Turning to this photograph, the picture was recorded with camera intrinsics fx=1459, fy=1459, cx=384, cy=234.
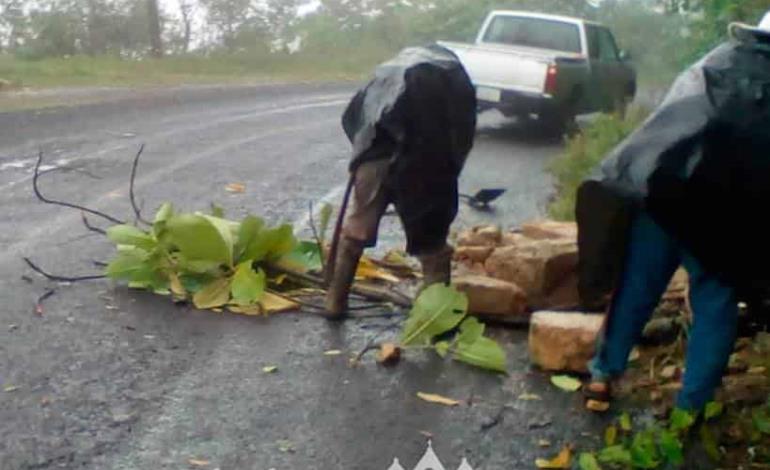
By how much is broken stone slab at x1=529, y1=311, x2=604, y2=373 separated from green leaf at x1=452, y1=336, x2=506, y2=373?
0.18 metres

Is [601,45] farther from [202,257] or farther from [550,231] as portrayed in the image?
[202,257]

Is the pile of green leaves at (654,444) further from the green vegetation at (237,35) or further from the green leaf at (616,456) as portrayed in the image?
the green vegetation at (237,35)

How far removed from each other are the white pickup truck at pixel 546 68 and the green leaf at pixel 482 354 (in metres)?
10.6

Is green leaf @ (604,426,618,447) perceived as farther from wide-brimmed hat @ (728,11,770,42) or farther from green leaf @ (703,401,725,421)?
wide-brimmed hat @ (728,11,770,42)

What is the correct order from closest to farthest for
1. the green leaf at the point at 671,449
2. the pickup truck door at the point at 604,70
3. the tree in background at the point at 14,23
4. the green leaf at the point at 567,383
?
the green leaf at the point at 671,449 < the green leaf at the point at 567,383 < the pickup truck door at the point at 604,70 < the tree in background at the point at 14,23

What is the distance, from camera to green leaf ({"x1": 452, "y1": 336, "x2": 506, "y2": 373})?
6801 millimetres

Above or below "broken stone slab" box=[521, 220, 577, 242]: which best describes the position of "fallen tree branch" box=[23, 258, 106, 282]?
below

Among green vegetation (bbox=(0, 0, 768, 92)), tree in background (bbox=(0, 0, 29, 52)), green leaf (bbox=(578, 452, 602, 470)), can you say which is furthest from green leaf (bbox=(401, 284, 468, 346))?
tree in background (bbox=(0, 0, 29, 52))

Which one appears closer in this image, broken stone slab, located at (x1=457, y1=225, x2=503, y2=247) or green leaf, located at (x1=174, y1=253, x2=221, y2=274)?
green leaf, located at (x1=174, y1=253, x2=221, y2=274)

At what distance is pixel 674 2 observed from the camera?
14266 millimetres

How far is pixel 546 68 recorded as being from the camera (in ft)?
60.5

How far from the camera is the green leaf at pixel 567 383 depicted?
6.54 meters

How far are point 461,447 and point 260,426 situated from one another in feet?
2.76

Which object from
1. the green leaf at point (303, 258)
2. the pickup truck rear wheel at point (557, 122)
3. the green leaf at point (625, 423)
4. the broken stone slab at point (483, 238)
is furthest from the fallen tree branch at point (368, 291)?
the pickup truck rear wheel at point (557, 122)
